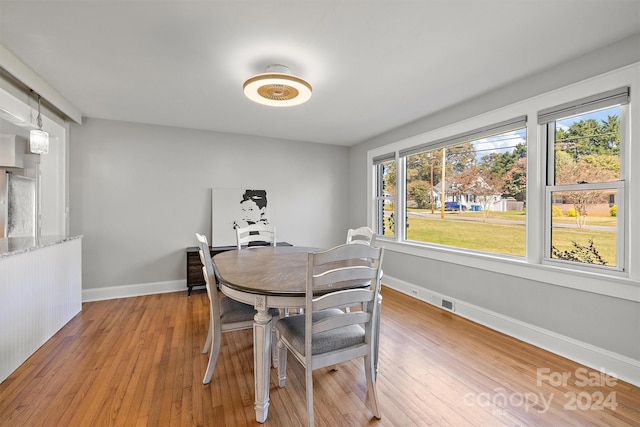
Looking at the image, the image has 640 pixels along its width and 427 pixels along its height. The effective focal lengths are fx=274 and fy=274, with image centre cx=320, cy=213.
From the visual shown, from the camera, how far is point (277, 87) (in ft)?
7.13

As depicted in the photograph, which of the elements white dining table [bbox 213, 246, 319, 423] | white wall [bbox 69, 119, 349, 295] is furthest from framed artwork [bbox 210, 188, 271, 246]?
white dining table [bbox 213, 246, 319, 423]

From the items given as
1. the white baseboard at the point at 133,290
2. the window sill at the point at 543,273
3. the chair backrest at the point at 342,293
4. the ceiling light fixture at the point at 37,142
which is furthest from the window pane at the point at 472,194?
the ceiling light fixture at the point at 37,142

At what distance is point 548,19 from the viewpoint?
1.71 meters

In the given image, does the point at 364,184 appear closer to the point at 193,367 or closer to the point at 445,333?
the point at 445,333

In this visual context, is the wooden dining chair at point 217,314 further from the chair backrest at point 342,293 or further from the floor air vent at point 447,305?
the floor air vent at point 447,305

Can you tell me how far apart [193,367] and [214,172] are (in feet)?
9.44

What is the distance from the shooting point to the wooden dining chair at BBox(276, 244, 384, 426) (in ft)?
4.64

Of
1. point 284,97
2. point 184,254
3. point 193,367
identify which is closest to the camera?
point 193,367

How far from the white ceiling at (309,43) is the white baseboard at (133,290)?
2.34 meters

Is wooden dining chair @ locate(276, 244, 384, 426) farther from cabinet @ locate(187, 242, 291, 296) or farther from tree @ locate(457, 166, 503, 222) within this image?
cabinet @ locate(187, 242, 291, 296)

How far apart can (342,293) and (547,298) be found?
6.68ft

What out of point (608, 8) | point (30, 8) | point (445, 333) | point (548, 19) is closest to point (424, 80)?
point (548, 19)

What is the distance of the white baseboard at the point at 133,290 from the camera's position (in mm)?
3562

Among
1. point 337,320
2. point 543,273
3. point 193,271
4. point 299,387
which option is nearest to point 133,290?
point 193,271
